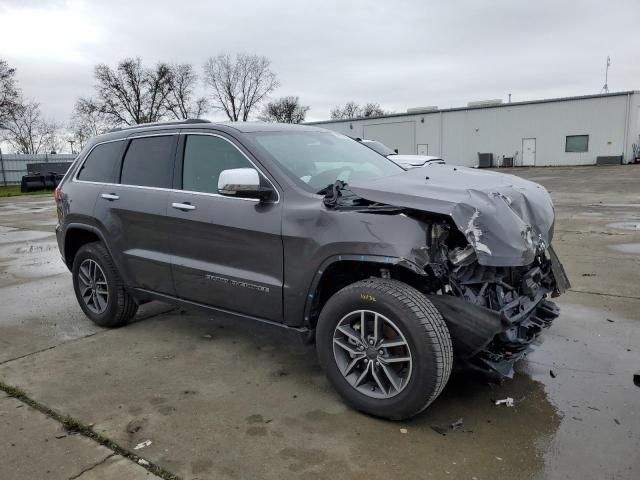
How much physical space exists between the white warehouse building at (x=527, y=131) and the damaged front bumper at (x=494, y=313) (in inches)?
1508

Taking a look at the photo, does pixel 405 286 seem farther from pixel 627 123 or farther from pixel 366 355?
pixel 627 123

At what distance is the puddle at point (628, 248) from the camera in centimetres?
731

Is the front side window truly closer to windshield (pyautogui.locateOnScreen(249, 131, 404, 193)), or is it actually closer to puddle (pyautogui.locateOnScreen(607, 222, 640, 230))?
windshield (pyautogui.locateOnScreen(249, 131, 404, 193))

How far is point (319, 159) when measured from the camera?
388cm

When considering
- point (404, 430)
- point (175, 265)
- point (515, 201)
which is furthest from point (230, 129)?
point (404, 430)

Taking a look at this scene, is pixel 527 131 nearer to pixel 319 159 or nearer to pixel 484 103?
pixel 484 103

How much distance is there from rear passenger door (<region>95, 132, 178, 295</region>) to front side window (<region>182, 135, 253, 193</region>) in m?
0.18

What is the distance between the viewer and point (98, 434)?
2994 mm

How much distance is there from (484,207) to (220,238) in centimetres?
181

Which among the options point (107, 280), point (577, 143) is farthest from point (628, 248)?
point (577, 143)

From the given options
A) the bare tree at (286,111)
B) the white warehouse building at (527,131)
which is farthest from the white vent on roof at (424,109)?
the bare tree at (286,111)

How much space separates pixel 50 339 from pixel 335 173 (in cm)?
294

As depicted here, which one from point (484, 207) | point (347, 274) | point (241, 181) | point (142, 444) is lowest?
point (142, 444)

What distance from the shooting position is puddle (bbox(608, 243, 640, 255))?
288 inches
